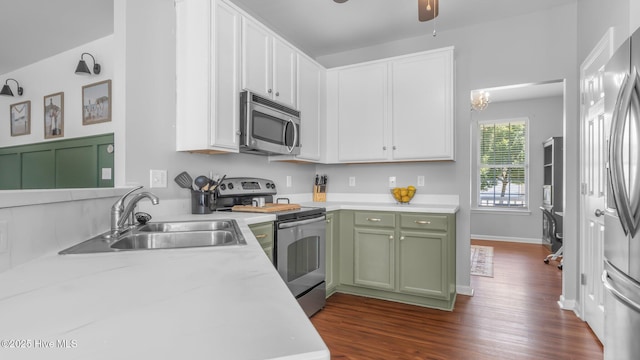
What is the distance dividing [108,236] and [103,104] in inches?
111

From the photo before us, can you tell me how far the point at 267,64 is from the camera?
2.61 m

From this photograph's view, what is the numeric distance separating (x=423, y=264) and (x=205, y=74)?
2310 millimetres

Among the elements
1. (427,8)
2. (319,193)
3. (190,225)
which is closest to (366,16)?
(427,8)

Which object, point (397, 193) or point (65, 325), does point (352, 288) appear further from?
point (65, 325)

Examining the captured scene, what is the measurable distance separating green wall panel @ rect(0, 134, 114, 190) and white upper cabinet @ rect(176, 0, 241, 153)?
1.62m

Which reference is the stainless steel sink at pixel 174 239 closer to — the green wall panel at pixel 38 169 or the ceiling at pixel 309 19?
the ceiling at pixel 309 19

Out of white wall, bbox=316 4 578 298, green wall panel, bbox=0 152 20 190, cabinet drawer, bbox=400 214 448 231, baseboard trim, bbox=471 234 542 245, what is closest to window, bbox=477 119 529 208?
baseboard trim, bbox=471 234 542 245

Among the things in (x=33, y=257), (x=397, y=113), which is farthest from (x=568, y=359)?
(x=33, y=257)

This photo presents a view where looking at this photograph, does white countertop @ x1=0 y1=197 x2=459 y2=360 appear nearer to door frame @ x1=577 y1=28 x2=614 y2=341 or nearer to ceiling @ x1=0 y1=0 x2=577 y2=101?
ceiling @ x1=0 y1=0 x2=577 y2=101

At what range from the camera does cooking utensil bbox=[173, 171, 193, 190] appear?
87.5 inches

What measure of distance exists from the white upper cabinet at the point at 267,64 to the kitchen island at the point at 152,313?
1.85m

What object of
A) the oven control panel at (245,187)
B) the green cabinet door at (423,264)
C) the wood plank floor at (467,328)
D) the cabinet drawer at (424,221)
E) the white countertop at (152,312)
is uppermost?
the oven control panel at (245,187)

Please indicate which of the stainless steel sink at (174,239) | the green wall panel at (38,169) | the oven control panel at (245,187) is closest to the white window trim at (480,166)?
the oven control panel at (245,187)

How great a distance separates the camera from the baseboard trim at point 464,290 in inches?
125
